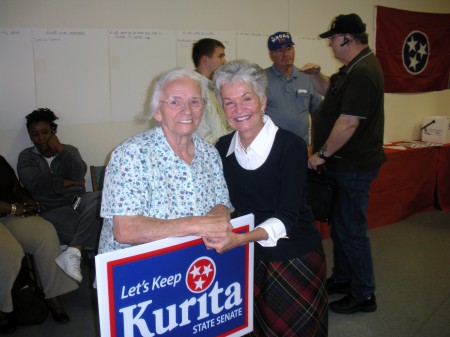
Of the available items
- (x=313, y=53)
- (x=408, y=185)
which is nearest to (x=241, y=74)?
(x=313, y=53)

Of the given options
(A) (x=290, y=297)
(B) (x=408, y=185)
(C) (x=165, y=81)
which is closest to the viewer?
(C) (x=165, y=81)

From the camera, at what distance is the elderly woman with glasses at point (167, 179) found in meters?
1.20

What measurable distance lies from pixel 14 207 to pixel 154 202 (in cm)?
187

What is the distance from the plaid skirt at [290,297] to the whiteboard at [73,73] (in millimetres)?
2337

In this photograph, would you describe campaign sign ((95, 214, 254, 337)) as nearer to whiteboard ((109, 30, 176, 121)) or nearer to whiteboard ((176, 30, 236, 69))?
whiteboard ((109, 30, 176, 121))

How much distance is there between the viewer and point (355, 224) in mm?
2498

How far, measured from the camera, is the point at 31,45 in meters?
3.02

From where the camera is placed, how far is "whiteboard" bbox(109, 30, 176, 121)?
3324 mm

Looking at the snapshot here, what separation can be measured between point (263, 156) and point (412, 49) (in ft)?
14.6

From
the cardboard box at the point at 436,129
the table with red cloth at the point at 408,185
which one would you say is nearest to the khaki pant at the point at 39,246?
the table with red cloth at the point at 408,185

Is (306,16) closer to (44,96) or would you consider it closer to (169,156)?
(44,96)

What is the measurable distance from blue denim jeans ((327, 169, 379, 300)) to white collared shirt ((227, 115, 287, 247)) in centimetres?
118

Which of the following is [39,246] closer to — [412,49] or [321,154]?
[321,154]

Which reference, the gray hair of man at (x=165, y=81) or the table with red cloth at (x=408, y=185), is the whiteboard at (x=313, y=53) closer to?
the table with red cloth at (x=408, y=185)
